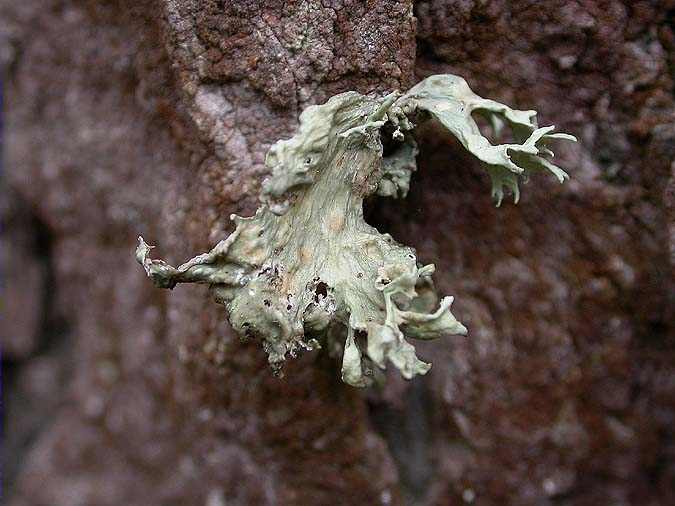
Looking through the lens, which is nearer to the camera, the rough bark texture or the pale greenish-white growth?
the pale greenish-white growth

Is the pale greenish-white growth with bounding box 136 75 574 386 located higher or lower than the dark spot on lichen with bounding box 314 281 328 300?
higher

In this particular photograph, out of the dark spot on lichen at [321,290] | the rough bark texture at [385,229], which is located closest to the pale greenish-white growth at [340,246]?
the dark spot on lichen at [321,290]

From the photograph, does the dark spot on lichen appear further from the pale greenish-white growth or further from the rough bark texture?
the rough bark texture

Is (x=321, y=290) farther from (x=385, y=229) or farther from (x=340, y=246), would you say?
(x=385, y=229)

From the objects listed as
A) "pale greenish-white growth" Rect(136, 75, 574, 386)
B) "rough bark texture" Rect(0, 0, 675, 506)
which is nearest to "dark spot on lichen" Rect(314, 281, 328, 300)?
"pale greenish-white growth" Rect(136, 75, 574, 386)

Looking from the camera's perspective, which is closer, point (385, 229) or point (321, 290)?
point (321, 290)

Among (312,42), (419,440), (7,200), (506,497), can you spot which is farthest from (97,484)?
(312,42)

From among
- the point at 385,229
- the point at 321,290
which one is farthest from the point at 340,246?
the point at 385,229

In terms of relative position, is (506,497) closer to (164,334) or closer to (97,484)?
(164,334)
